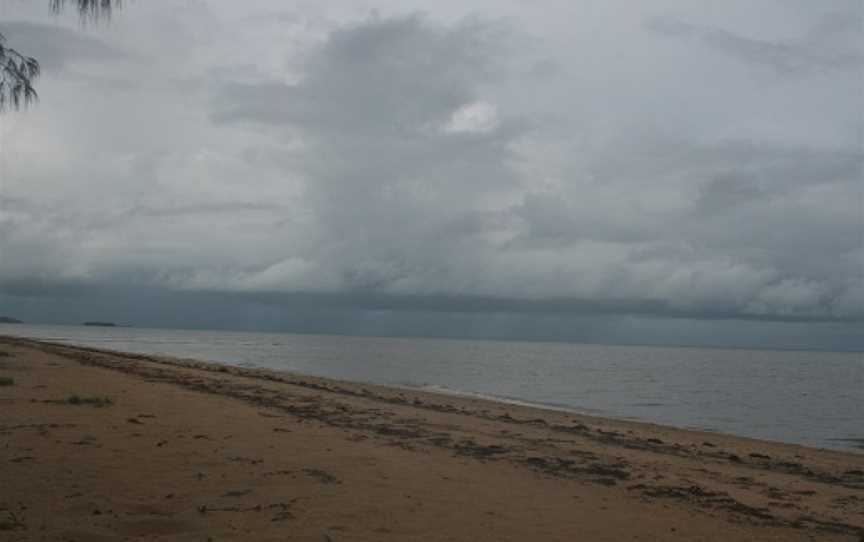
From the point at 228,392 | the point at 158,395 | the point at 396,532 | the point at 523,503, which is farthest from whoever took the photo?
the point at 228,392

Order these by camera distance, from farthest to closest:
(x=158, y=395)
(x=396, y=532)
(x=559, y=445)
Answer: (x=158, y=395) < (x=559, y=445) < (x=396, y=532)

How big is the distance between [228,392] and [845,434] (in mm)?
26211

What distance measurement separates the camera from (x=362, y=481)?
32.1ft

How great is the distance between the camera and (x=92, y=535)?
21.4ft

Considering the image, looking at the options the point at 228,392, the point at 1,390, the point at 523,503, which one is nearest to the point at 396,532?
the point at 523,503

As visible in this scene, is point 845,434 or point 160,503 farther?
point 845,434

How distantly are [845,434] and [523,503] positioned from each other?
28.0m

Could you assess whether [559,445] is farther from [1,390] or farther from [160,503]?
[1,390]

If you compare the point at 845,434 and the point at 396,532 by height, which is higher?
the point at 396,532

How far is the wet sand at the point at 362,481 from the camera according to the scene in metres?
7.39

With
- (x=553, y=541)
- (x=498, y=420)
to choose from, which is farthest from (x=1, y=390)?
(x=553, y=541)

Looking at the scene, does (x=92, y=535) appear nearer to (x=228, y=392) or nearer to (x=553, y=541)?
(x=553, y=541)

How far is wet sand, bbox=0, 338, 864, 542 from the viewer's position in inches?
291

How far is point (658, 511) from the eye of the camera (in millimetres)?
9312
